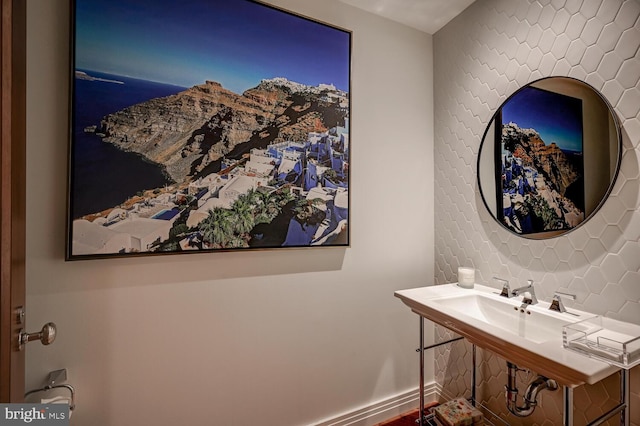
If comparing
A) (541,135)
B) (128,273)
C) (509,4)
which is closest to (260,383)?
(128,273)

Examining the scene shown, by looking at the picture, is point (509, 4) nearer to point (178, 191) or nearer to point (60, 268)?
point (178, 191)

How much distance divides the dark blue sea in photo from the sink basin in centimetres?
148

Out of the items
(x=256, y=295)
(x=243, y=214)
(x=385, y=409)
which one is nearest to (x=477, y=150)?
(x=243, y=214)

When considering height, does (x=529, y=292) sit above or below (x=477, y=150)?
below

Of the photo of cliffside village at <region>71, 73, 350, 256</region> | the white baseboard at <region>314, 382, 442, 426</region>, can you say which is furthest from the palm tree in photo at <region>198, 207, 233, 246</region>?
the white baseboard at <region>314, 382, 442, 426</region>

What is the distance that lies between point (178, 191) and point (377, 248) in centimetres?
118

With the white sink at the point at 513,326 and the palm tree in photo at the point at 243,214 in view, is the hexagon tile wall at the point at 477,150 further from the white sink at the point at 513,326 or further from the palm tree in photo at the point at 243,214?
the palm tree in photo at the point at 243,214

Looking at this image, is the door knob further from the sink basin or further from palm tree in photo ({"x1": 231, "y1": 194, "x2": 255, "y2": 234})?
the sink basin

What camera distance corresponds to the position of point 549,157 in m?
1.42

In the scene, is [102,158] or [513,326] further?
[513,326]

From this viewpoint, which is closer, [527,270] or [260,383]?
[527,270]

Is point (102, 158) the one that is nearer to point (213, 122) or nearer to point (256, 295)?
point (213, 122)

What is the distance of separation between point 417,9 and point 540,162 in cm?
118

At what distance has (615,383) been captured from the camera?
3.85 feet
